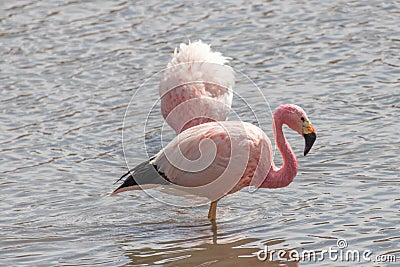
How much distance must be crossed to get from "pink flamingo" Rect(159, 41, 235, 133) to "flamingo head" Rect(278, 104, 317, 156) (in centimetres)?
145

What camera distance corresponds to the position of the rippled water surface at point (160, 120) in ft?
22.5

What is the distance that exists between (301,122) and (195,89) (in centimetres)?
174

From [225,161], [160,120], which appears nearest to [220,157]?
[225,161]

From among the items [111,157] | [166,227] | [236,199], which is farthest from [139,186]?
[111,157]

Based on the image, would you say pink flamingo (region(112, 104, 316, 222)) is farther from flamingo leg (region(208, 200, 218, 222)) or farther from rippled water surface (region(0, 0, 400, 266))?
rippled water surface (region(0, 0, 400, 266))

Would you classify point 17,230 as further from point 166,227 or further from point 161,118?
point 161,118

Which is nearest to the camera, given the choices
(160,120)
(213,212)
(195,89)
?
(213,212)

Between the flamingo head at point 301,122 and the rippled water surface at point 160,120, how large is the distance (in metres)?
0.57

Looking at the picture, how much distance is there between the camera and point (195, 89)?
340 inches

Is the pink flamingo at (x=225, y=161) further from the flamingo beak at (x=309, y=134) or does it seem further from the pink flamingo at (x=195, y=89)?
the pink flamingo at (x=195, y=89)

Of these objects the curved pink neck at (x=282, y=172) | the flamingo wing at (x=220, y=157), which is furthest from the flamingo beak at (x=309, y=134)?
the flamingo wing at (x=220, y=157)

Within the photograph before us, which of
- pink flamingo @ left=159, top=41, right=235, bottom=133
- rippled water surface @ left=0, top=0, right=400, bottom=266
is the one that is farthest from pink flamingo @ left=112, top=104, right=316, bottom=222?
pink flamingo @ left=159, top=41, right=235, bottom=133

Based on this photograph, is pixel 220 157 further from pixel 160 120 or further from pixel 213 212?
pixel 160 120

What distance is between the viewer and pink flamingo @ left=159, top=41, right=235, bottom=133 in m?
8.53
